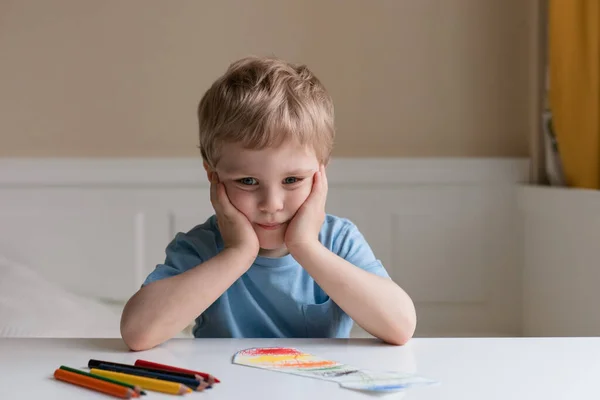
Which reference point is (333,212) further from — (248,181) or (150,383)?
(150,383)

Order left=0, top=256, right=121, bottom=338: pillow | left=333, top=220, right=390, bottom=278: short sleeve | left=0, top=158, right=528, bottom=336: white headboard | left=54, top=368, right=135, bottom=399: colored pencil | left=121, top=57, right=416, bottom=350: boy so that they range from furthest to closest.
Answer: left=0, top=158, right=528, bottom=336: white headboard, left=0, top=256, right=121, bottom=338: pillow, left=333, top=220, right=390, bottom=278: short sleeve, left=121, top=57, right=416, bottom=350: boy, left=54, top=368, right=135, bottom=399: colored pencil

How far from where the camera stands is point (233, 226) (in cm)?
109

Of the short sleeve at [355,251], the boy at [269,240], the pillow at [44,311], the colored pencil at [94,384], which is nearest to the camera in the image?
the colored pencil at [94,384]

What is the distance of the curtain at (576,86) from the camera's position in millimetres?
1933

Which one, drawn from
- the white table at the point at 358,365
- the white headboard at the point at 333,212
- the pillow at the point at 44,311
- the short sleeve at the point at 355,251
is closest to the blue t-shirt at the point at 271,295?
the short sleeve at the point at 355,251

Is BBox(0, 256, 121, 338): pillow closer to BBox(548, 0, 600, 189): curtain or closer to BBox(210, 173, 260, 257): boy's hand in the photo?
BBox(210, 173, 260, 257): boy's hand

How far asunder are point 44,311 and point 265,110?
1008 mm

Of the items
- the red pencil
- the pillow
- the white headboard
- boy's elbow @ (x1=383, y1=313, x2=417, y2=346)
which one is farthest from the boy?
the white headboard

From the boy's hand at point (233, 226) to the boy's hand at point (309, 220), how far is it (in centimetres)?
5

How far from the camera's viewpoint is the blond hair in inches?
41.4

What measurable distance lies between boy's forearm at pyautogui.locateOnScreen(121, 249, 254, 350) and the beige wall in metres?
1.19

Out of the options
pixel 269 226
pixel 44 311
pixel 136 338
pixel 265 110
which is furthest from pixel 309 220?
pixel 44 311

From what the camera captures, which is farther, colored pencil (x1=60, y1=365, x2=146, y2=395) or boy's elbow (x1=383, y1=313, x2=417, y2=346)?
boy's elbow (x1=383, y1=313, x2=417, y2=346)

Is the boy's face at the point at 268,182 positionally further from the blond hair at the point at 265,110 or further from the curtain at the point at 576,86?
the curtain at the point at 576,86
